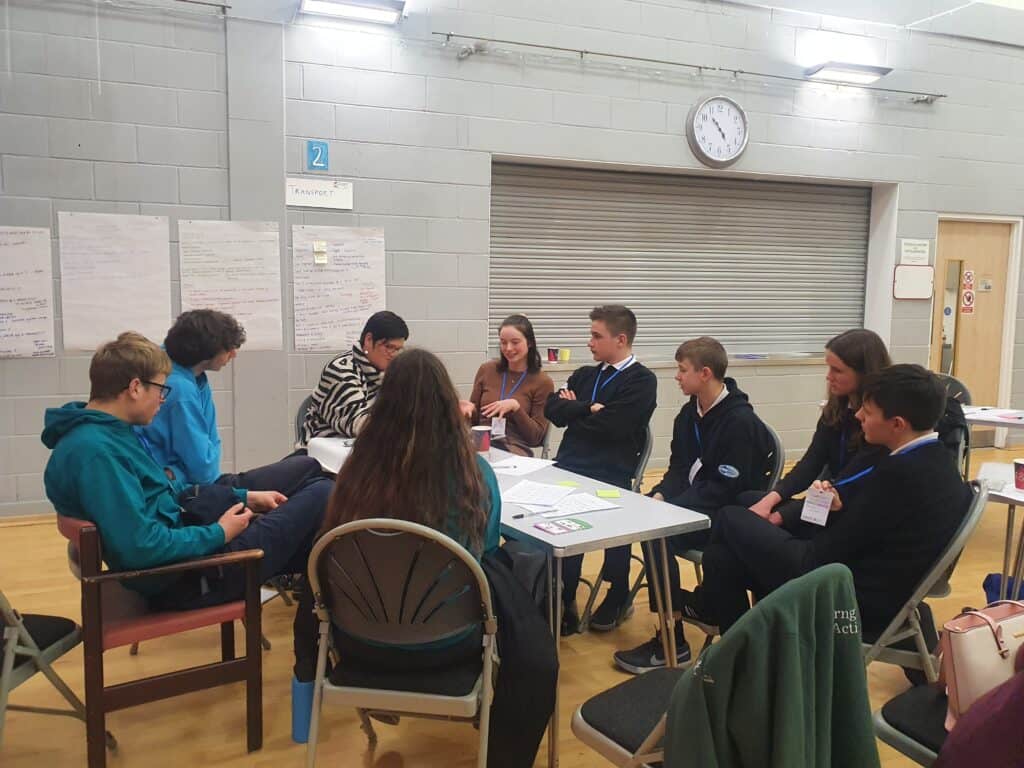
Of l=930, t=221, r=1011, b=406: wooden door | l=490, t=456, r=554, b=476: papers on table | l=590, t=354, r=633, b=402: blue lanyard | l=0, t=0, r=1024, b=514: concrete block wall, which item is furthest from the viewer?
l=930, t=221, r=1011, b=406: wooden door

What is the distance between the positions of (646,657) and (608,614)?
0.34 m

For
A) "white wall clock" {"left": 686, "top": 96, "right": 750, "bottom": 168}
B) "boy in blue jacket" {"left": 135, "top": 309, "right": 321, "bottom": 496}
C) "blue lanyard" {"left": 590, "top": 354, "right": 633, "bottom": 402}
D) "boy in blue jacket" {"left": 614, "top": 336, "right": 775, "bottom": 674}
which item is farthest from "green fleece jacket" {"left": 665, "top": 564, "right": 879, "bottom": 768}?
"white wall clock" {"left": 686, "top": 96, "right": 750, "bottom": 168}

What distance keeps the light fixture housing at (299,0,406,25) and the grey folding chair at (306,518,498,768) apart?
12.4 ft

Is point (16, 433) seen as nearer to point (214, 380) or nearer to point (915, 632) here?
point (214, 380)

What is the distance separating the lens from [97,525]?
190cm

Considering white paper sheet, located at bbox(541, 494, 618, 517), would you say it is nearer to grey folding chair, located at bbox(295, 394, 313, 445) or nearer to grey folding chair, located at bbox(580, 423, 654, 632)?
grey folding chair, located at bbox(580, 423, 654, 632)

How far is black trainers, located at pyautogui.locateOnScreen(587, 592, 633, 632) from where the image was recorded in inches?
119

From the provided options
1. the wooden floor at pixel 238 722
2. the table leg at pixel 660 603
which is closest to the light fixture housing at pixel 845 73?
the wooden floor at pixel 238 722

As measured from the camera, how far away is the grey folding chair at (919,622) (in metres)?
1.96

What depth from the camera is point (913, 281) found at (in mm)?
6207

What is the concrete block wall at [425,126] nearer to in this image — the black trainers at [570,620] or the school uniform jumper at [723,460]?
the black trainers at [570,620]

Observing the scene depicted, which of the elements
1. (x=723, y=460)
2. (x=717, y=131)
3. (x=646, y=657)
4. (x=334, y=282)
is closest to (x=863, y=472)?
(x=723, y=460)

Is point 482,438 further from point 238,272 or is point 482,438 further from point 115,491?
point 238,272

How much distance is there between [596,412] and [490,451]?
47 centimetres
